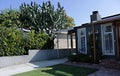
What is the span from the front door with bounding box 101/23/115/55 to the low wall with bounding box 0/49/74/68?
666 cm

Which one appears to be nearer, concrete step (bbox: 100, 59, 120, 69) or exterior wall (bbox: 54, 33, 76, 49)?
concrete step (bbox: 100, 59, 120, 69)

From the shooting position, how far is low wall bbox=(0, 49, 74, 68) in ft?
47.8

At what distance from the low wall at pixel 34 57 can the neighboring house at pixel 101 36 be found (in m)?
3.40

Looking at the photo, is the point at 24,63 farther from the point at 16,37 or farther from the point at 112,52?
the point at 112,52

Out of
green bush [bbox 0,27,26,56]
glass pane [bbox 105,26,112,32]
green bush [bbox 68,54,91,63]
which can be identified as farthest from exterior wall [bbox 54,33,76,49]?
glass pane [bbox 105,26,112,32]

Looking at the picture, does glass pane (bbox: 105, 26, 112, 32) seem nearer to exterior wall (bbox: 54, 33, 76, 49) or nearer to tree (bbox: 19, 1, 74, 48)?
exterior wall (bbox: 54, 33, 76, 49)

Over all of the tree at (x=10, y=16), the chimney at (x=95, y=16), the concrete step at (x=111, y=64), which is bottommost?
the concrete step at (x=111, y=64)

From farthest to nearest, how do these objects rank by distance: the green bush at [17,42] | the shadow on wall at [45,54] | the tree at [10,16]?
the tree at [10,16], the shadow on wall at [45,54], the green bush at [17,42]

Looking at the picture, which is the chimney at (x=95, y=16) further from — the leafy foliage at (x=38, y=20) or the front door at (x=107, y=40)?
the leafy foliage at (x=38, y=20)

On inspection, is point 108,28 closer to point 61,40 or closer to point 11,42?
point 11,42

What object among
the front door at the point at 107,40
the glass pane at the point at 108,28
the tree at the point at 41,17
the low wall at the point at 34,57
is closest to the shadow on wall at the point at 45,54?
the low wall at the point at 34,57

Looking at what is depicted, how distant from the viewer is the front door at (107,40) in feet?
42.9

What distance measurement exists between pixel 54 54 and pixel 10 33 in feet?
18.6

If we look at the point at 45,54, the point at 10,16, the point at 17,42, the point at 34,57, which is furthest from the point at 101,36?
the point at 10,16
